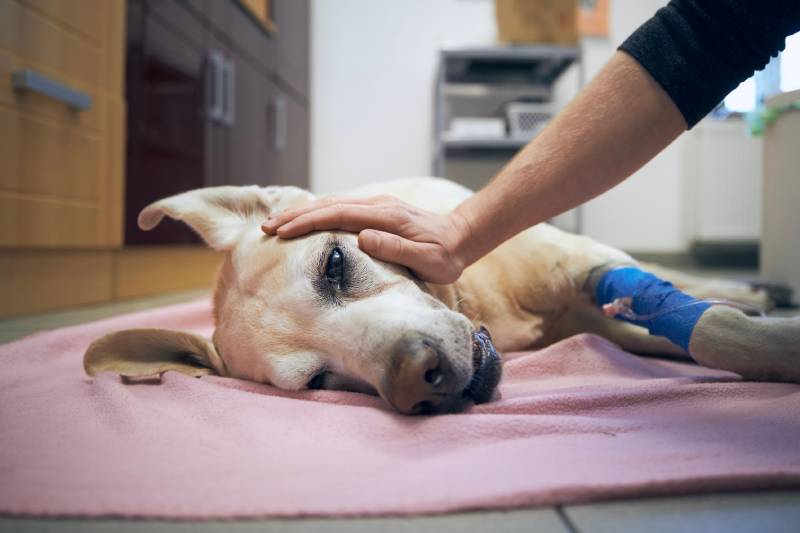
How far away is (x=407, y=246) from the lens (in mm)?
1061

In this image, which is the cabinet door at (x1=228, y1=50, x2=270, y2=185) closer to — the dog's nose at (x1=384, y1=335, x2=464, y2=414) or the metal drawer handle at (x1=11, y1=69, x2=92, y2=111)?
the metal drawer handle at (x1=11, y1=69, x2=92, y2=111)

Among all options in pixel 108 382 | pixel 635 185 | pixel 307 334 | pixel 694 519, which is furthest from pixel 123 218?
pixel 635 185

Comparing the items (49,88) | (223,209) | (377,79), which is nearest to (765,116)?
(223,209)

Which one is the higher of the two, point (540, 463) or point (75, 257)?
point (75, 257)

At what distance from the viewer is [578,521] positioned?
2.04 feet

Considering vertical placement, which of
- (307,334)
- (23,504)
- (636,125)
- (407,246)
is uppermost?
(636,125)

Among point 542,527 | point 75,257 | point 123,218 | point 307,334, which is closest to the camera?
point 542,527

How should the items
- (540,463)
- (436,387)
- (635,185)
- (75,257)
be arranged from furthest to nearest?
(635,185), (75,257), (436,387), (540,463)

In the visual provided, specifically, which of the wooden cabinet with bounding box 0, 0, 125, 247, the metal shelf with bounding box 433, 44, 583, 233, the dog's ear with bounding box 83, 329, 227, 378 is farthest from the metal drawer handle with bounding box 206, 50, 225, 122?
the dog's ear with bounding box 83, 329, 227, 378

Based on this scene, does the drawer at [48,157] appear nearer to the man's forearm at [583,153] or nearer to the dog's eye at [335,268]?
the dog's eye at [335,268]

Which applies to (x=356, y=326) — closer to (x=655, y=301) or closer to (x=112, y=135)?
(x=655, y=301)

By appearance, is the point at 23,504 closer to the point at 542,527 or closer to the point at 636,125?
the point at 542,527

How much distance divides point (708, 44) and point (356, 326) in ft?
2.37

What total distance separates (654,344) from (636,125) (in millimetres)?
688
